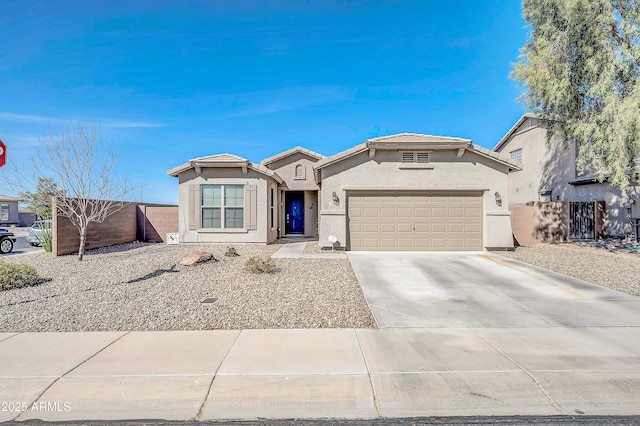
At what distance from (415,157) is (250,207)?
23.7 ft

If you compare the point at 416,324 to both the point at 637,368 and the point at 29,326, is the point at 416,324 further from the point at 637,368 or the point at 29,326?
the point at 29,326

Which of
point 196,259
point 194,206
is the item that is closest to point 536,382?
point 196,259

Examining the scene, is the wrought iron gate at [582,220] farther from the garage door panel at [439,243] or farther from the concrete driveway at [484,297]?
the concrete driveway at [484,297]

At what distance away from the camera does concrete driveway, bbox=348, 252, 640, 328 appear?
5.13 meters

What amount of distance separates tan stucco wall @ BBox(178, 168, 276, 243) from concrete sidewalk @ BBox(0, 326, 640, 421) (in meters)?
9.20

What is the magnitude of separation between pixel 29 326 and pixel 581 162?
16.5 m

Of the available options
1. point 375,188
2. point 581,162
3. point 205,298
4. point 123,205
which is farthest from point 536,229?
point 123,205

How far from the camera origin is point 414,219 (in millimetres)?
12180

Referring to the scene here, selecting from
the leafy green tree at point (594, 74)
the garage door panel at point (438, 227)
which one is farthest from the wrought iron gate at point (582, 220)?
the garage door panel at point (438, 227)

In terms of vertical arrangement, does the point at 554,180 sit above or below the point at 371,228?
above

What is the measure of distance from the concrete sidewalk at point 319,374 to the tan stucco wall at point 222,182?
30.2 feet

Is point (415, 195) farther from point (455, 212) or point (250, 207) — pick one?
point (250, 207)

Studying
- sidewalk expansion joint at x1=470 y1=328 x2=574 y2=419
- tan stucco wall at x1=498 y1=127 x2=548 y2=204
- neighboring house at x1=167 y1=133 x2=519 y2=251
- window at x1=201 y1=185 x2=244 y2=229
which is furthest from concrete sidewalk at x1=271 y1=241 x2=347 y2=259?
tan stucco wall at x1=498 y1=127 x2=548 y2=204

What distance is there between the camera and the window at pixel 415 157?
12281 millimetres
